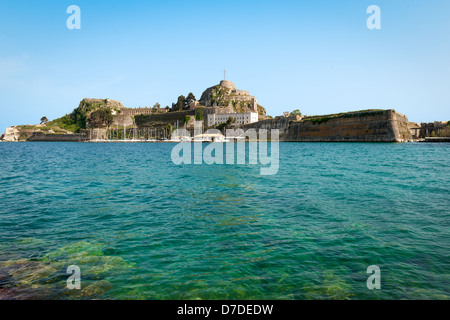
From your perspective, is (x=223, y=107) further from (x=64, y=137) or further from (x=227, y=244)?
(x=227, y=244)

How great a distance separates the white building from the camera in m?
121

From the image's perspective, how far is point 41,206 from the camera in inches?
453

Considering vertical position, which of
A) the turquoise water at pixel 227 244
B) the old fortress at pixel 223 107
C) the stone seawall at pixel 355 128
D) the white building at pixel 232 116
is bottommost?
the turquoise water at pixel 227 244

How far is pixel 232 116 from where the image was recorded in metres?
124

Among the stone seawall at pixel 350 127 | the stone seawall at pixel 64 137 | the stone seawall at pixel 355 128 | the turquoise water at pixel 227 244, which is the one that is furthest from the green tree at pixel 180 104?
the turquoise water at pixel 227 244

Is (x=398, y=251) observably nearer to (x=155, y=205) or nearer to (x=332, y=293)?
(x=332, y=293)

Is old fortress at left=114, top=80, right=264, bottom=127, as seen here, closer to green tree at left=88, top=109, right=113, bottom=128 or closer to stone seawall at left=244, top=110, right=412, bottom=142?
green tree at left=88, top=109, right=113, bottom=128

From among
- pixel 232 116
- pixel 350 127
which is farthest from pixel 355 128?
pixel 232 116

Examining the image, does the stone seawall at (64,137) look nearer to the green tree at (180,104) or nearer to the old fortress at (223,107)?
the old fortress at (223,107)

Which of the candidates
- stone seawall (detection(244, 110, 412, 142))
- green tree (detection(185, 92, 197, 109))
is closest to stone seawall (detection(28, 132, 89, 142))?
green tree (detection(185, 92, 197, 109))

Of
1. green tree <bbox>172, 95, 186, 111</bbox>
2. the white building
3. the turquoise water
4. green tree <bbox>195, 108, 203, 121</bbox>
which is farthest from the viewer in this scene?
green tree <bbox>172, 95, 186, 111</bbox>

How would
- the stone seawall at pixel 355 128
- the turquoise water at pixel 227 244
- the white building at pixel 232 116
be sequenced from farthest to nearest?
the white building at pixel 232 116, the stone seawall at pixel 355 128, the turquoise water at pixel 227 244

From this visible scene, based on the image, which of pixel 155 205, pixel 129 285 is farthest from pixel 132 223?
pixel 129 285

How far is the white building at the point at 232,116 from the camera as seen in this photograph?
12106 centimetres
